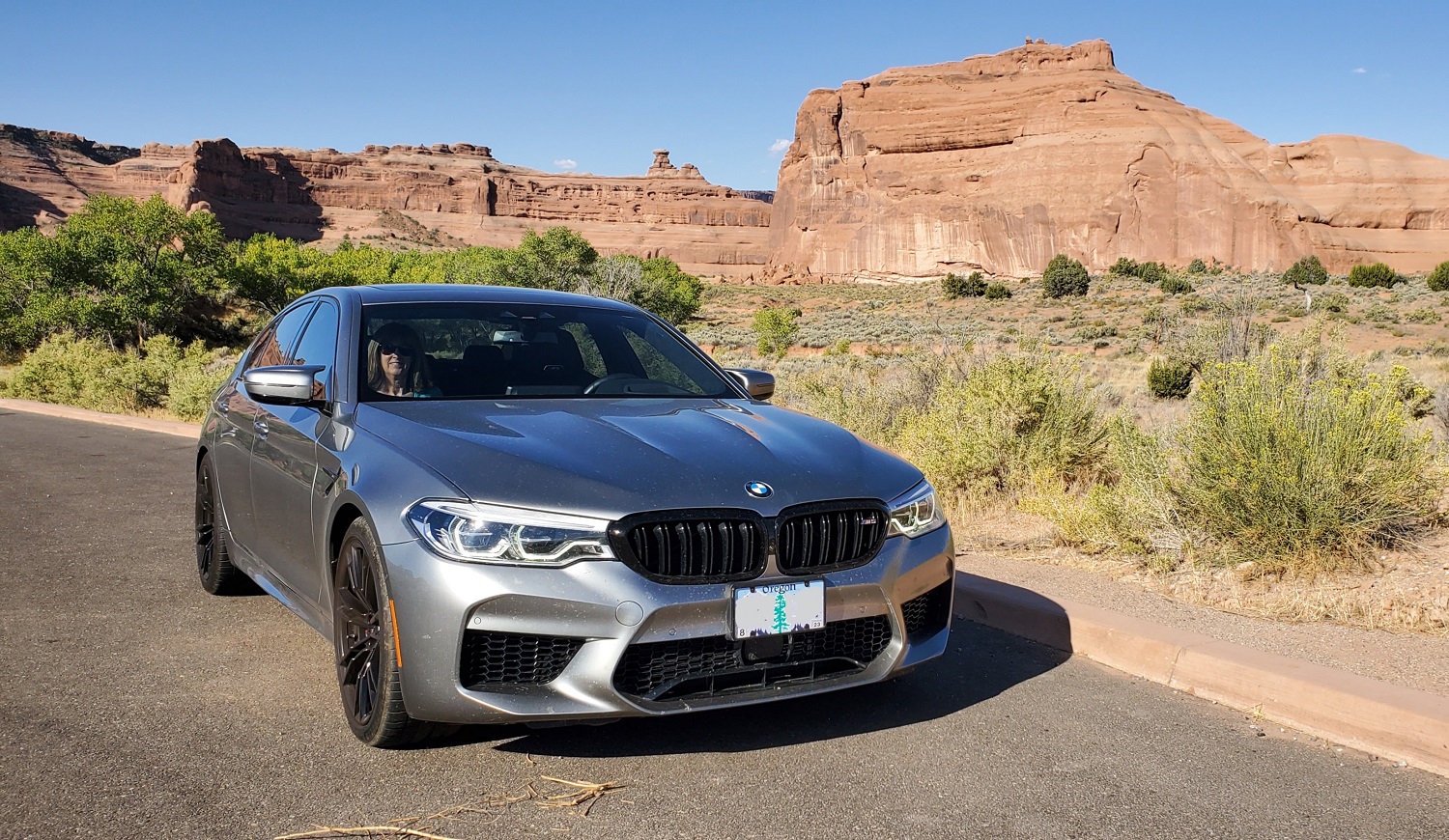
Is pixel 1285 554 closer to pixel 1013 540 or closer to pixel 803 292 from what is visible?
pixel 1013 540

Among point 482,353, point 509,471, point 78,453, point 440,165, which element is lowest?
point 78,453

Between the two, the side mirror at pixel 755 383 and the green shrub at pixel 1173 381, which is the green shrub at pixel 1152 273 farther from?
the side mirror at pixel 755 383

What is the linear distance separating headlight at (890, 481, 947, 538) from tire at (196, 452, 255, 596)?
3510 millimetres

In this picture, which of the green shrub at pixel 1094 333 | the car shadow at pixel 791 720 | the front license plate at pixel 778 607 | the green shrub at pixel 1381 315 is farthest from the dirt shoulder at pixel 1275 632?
the green shrub at pixel 1381 315

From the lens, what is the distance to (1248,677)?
14.5ft

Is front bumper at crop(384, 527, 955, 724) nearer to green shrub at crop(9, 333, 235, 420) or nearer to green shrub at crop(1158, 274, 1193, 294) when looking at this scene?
green shrub at crop(9, 333, 235, 420)

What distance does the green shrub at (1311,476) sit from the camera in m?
5.98

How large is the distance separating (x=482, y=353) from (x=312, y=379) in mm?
724

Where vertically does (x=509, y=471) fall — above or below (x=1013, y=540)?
above

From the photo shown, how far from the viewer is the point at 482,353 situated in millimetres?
4766

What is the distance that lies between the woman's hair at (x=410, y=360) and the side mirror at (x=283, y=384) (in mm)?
215

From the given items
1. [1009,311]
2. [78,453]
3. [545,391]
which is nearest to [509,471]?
[545,391]

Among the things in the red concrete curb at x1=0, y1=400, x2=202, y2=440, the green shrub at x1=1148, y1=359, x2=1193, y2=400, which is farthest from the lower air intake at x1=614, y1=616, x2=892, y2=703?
the green shrub at x1=1148, y1=359, x2=1193, y2=400

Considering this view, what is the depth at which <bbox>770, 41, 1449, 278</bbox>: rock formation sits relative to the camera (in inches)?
3415
